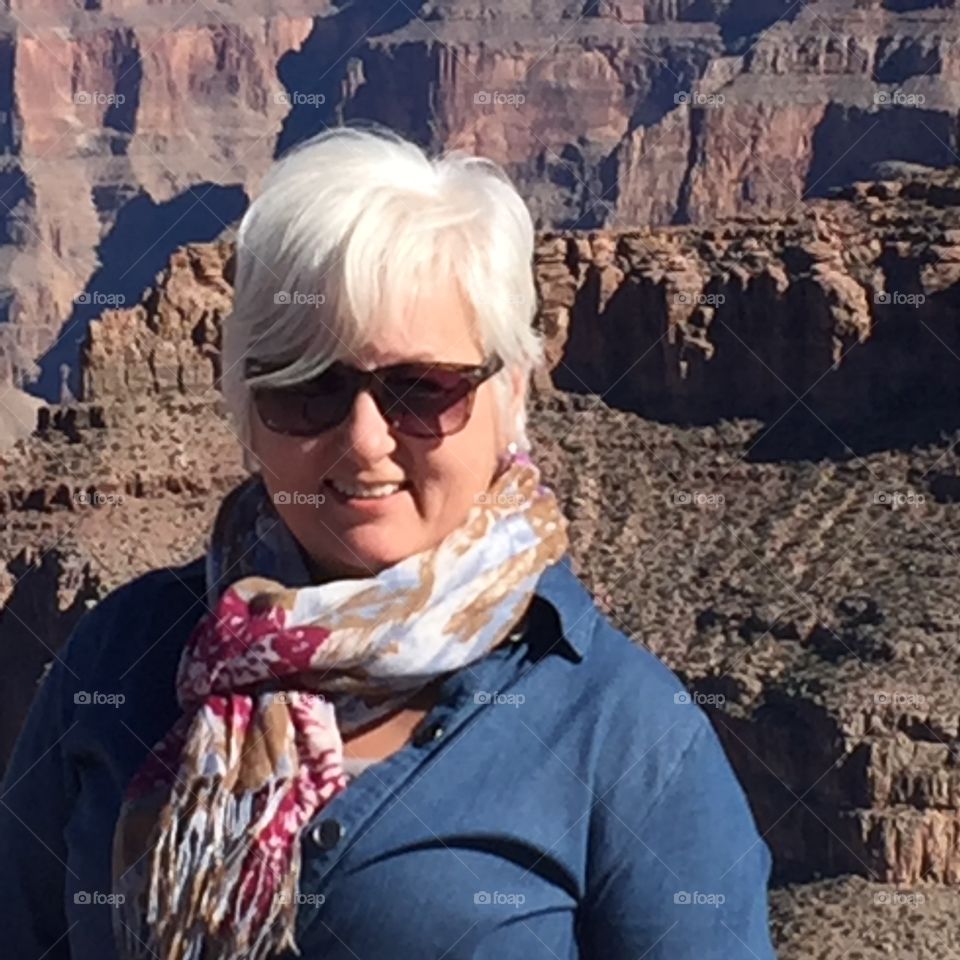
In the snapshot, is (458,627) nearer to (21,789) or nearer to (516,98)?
(21,789)

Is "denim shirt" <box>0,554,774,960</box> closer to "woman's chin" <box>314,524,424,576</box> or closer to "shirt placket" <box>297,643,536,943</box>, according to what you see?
"shirt placket" <box>297,643,536,943</box>

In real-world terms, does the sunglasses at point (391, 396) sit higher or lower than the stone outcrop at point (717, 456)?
higher

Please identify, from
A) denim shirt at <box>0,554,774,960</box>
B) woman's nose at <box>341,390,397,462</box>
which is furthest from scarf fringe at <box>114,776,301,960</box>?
woman's nose at <box>341,390,397,462</box>

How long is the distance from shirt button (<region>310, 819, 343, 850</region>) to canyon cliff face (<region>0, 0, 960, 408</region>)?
3729 inches

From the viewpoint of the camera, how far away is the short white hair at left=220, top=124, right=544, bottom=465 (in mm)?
6762

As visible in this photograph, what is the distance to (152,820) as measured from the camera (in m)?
6.93

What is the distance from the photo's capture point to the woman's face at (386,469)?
22.6ft

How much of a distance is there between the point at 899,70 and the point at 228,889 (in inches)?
4246

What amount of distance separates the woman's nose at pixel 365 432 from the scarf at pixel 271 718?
0.31m


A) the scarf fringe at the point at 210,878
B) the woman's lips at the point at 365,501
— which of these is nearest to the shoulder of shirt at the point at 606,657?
the woman's lips at the point at 365,501

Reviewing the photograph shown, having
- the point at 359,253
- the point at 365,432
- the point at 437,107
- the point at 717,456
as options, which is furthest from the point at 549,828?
the point at 437,107

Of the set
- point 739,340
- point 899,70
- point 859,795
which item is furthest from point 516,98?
point 859,795

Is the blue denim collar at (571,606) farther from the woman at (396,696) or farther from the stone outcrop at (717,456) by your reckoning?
the stone outcrop at (717,456)

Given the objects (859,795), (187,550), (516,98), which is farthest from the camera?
(516,98)
